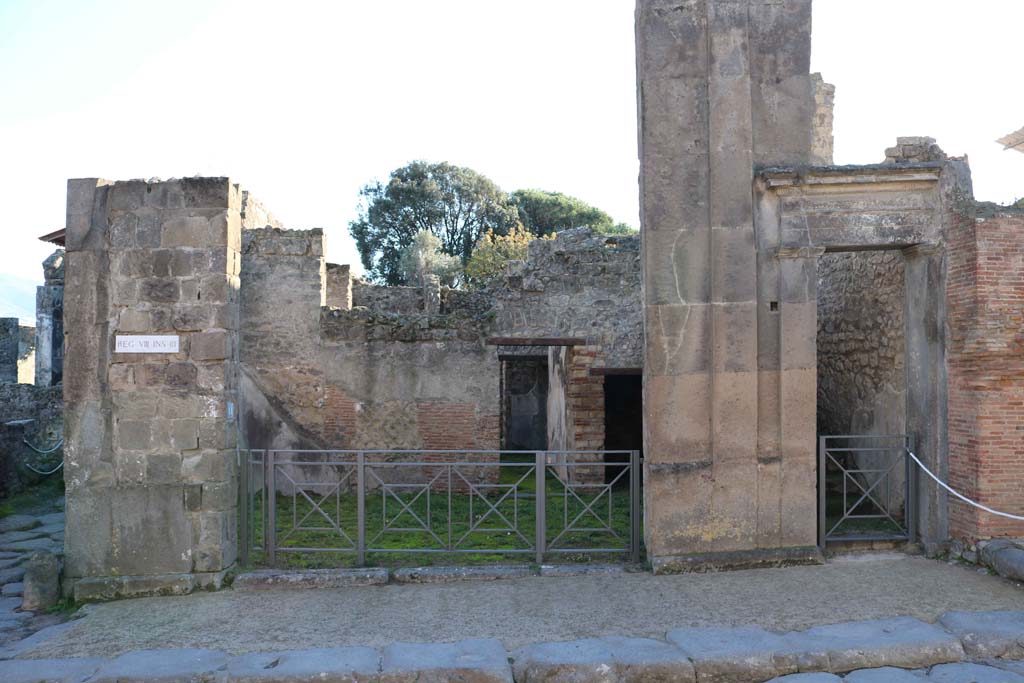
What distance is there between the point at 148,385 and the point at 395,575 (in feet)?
8.69

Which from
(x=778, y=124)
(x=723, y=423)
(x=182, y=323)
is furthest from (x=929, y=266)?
(x=182, y=323)

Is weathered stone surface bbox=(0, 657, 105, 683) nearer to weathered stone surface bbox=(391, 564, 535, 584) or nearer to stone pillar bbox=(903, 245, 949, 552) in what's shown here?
weathered stone surface bbox=(391, 564, 535, 584)

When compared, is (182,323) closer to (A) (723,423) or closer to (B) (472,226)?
(A) (723,423)

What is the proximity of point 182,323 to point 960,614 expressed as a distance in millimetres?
6428

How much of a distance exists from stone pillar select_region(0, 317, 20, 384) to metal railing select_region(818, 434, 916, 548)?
20641mm

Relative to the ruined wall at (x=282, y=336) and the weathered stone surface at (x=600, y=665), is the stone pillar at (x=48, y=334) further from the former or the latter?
the weathered stone surface at (x=600, y=665)

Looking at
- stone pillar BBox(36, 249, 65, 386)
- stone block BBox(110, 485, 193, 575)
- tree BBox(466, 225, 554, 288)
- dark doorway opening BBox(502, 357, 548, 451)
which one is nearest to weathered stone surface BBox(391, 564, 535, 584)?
stone block BBox(110, 485, 193, 575)

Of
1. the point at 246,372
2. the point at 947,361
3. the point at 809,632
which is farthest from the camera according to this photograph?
the point at 246,372

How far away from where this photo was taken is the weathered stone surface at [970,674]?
4.61 m

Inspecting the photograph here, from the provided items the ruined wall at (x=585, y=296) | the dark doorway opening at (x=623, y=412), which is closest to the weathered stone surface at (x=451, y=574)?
the dark doorway opening at (x=623, y=412)

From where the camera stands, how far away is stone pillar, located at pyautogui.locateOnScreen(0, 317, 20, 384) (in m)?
20.7

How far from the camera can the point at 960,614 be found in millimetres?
5449

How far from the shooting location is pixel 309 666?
483cm

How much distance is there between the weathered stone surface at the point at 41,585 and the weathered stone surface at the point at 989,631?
22.5 feet
